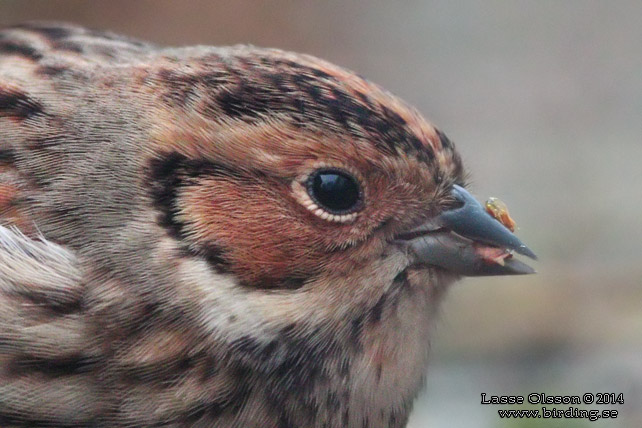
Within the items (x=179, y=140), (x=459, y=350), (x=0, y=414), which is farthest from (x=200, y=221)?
(x=459, y=350)

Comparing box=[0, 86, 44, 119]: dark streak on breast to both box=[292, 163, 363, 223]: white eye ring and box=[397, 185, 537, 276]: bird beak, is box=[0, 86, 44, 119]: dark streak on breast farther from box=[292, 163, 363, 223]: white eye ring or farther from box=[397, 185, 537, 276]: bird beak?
box=[397, 185, 537, 276]: bird beak

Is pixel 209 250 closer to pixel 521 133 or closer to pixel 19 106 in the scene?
pixel 19 106

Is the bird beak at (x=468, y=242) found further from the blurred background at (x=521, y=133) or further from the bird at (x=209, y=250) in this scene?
the blurred background at (x=521, y=133)

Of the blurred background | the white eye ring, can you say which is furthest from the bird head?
the blurred background

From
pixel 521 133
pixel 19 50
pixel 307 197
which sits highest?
pixel 521 133

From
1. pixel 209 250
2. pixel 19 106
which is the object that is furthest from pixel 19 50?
pixel 209 250

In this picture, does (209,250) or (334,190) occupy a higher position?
(334,190)

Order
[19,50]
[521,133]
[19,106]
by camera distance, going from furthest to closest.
A: 1. [521,133]
2. [19,50]
3. [19,106]
